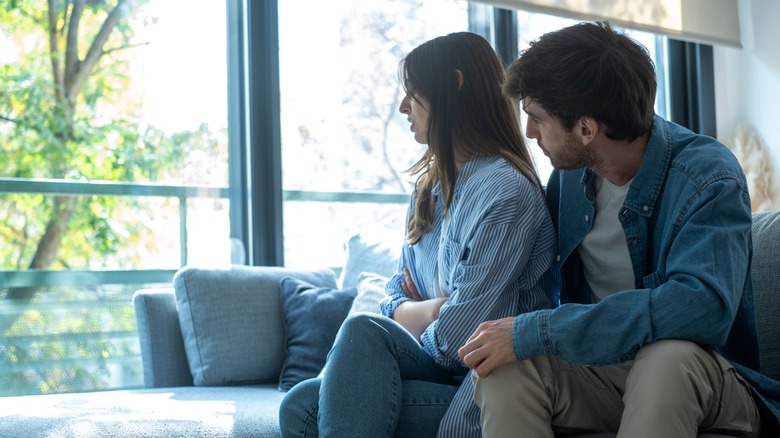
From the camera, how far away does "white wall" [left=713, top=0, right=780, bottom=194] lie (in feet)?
13.9

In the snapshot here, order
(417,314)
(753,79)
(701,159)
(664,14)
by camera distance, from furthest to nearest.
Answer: (753,79), (664,14), (417,314), (701,159)

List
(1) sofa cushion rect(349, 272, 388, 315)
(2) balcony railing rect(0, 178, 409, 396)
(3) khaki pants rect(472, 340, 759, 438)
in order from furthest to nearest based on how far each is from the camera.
Answer: (2) balcony railing rect(0, 178, 409, 396) < (1) sofa cushion rect(349, 272, 388, 315) < (3) khaki pants rect(472, 340, 759, 438)

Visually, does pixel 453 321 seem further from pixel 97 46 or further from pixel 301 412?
pixel 97 46

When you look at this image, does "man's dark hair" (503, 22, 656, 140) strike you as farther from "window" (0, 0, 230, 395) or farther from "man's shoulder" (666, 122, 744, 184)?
"window" (0, 0, 230, 395)

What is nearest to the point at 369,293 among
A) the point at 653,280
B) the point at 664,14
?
the point at 653,280

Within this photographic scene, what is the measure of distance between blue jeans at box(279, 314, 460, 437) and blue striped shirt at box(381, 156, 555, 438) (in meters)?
0.07

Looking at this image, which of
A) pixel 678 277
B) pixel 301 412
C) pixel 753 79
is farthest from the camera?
pixel 753 79

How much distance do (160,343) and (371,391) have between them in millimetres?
1305

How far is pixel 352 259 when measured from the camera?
9.71 feet

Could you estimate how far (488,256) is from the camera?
1.69 m

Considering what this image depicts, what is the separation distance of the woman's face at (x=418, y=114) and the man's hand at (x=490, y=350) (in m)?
0.64

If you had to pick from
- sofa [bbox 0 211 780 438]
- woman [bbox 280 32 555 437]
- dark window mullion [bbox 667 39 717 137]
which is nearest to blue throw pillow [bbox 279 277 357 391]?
sofa [bbox 0 211 780 438]

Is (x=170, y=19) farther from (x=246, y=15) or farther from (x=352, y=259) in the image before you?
(x=352, y=259)

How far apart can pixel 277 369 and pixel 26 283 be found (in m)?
0.87
